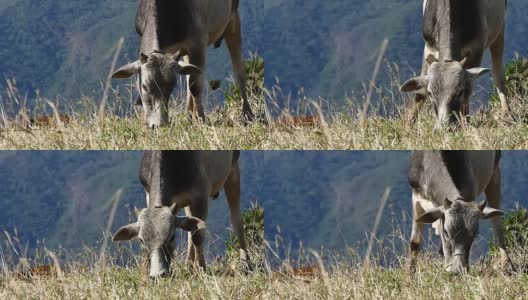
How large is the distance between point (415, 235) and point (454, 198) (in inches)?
17.3

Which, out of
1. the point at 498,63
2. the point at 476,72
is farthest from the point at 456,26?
the point at 498,63

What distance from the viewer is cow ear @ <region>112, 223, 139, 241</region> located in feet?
32.0

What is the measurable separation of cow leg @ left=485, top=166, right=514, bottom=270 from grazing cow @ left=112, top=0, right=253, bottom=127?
244cm

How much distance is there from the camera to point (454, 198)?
→ 10.1 meters

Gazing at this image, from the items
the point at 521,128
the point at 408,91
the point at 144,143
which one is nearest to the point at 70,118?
the point at 144,143

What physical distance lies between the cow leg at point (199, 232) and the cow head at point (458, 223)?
6.01ft

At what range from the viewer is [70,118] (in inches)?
439

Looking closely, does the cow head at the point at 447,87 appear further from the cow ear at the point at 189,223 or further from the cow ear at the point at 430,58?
the cow ear at the point at 189,223

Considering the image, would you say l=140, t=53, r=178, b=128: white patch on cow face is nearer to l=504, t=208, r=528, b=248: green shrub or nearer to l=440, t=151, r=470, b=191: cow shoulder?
l=440, t=151, r=470, b=191: cow shoulder

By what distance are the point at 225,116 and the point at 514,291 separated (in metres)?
4.40

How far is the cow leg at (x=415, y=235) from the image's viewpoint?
9.87m

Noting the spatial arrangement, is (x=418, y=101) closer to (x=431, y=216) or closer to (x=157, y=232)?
(x=431, y=216)

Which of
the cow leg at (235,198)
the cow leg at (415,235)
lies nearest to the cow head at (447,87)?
the cow leg at (415,235)

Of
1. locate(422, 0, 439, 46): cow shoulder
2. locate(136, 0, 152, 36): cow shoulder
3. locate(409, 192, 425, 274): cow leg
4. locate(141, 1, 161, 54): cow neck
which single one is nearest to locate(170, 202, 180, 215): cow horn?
locate(409, 192, 425, 274): cow leg
